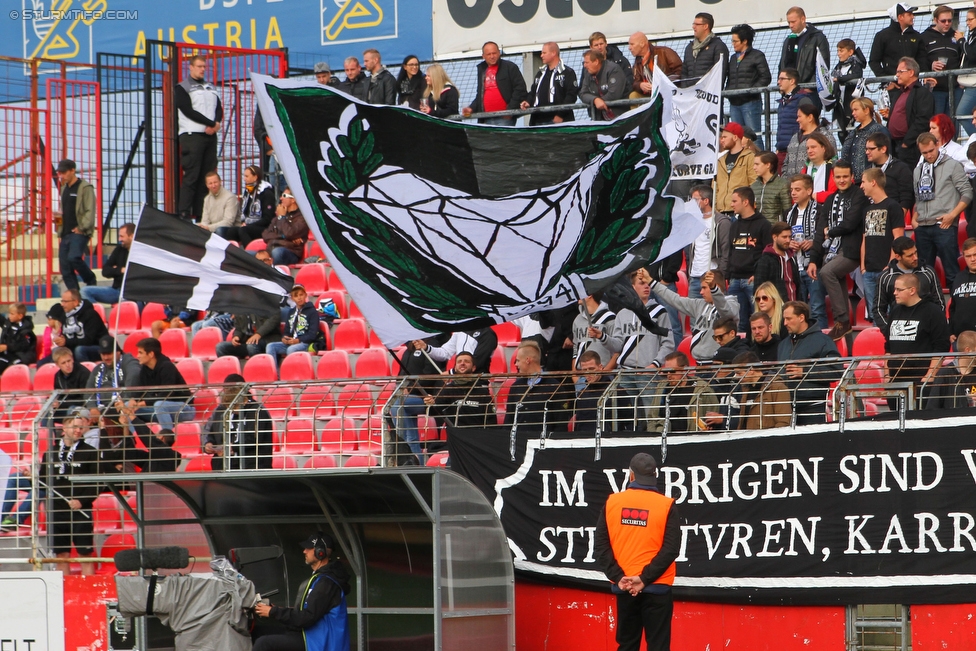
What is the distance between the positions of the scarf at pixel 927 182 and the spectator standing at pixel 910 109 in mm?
1250

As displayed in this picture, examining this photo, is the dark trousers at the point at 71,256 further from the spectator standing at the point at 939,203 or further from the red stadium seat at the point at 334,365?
the spectator standing at the point at 939,203

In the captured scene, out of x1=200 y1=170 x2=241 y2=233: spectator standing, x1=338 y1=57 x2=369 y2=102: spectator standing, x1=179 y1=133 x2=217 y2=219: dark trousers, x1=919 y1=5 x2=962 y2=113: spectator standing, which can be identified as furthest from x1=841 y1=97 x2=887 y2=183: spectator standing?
x1=179 y1=133 x2=217 y2=219: dark trousers

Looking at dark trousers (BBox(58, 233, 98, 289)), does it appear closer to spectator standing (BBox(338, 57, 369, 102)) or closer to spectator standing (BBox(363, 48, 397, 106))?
spectator standing (BBox(338, 57, 369, 102))

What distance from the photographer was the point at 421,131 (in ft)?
33.0

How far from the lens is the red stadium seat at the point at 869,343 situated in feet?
40.7

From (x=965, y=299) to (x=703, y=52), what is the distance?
20.1 ft

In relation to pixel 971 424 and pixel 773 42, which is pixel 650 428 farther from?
pixel 773 42

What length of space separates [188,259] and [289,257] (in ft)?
16.2

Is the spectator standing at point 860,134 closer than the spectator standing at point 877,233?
No

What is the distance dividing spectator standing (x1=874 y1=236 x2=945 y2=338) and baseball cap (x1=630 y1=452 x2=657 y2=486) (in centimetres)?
315

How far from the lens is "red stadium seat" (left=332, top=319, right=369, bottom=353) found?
51.4ft

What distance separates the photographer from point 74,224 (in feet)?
61.0

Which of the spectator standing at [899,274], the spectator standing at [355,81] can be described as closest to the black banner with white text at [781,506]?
the spectator standing at [899,274]

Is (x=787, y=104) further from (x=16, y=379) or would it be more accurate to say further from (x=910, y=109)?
(x=16, y=379)
